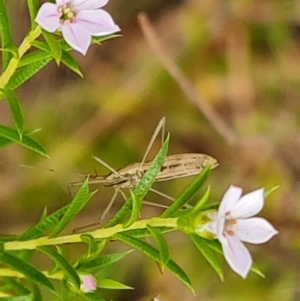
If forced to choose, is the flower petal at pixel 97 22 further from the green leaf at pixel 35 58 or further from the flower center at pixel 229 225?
the flower center at pixel 229 225

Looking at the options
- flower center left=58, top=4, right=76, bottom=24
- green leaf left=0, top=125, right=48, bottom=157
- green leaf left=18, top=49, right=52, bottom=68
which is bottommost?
green leaf left=0, top=125, right=48, bottom=157

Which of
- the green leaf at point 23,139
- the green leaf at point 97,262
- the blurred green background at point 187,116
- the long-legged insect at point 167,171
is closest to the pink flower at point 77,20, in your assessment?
the green leaf at point 23,139

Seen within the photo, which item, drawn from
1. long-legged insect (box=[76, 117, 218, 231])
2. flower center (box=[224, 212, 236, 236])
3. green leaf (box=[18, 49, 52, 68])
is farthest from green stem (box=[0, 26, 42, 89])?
long-legged insect (box=[76, 117, 218, 231])

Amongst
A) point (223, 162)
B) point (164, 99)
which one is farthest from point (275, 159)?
point (164, 99)

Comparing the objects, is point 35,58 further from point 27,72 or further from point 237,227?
point 237,227

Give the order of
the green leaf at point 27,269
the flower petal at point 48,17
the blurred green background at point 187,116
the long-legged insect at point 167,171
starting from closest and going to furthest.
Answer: the flower petal at point 48,17, the green leaf at point 27,269, the long-legged insect at point 167,171, the blurred green background at point 187,116

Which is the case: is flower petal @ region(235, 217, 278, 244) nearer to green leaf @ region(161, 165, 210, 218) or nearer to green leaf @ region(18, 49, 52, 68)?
green leaf @ region(161, 165, 210, 218)

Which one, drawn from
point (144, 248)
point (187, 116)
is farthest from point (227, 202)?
point (187, 116)
